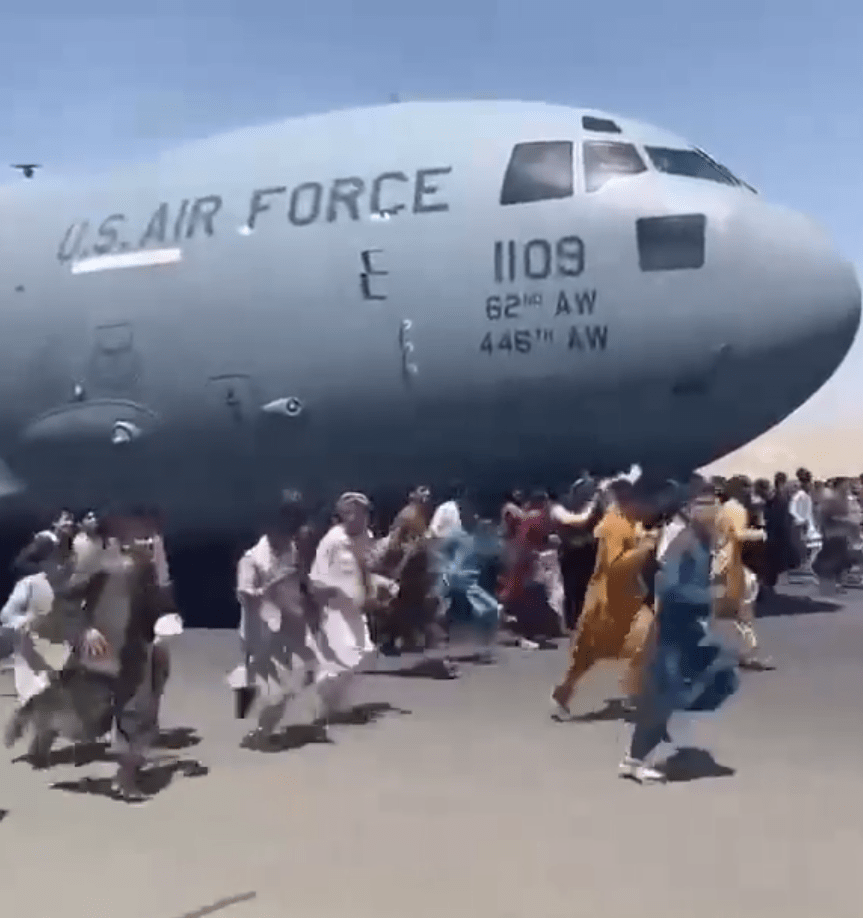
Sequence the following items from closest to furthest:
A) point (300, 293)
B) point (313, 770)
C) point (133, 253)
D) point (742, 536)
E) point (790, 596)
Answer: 1. point (313, 770)
2. point (742, 536)
3. point (300, 293)
4. point (133, 253)
5. point (790, 596)

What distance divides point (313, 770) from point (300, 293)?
6430 mm

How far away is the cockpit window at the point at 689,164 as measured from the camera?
1388 centimetres

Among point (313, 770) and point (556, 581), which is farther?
point (556, 581)

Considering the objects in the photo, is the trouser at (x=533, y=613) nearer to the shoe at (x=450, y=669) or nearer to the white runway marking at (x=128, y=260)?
the shoe at (x=450, y=669)

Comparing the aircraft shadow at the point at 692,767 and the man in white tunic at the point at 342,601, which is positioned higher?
the man in white tunic at the point at 342,601

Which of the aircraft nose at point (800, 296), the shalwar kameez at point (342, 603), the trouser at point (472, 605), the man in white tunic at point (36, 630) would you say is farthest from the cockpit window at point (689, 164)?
the man in white tunic at point (36, 630)

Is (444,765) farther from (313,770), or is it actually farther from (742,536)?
(742,536)

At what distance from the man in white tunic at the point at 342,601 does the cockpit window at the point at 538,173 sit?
4352 mm

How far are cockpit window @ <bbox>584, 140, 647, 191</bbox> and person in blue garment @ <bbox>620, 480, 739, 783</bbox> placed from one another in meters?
Result: 5.94

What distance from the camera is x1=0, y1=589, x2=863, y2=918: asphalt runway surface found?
6094 millimetres

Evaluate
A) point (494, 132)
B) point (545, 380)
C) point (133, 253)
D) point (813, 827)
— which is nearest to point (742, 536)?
point (545, 380)

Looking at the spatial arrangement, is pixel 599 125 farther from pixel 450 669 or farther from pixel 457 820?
pixel 457 820

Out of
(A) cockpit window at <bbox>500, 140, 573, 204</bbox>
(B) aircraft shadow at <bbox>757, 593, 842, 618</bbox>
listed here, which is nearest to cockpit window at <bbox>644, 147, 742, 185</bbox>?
(A) cockpit window at <bbox>500, 140, 573, 204</bbox>

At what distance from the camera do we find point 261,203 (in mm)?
14562
